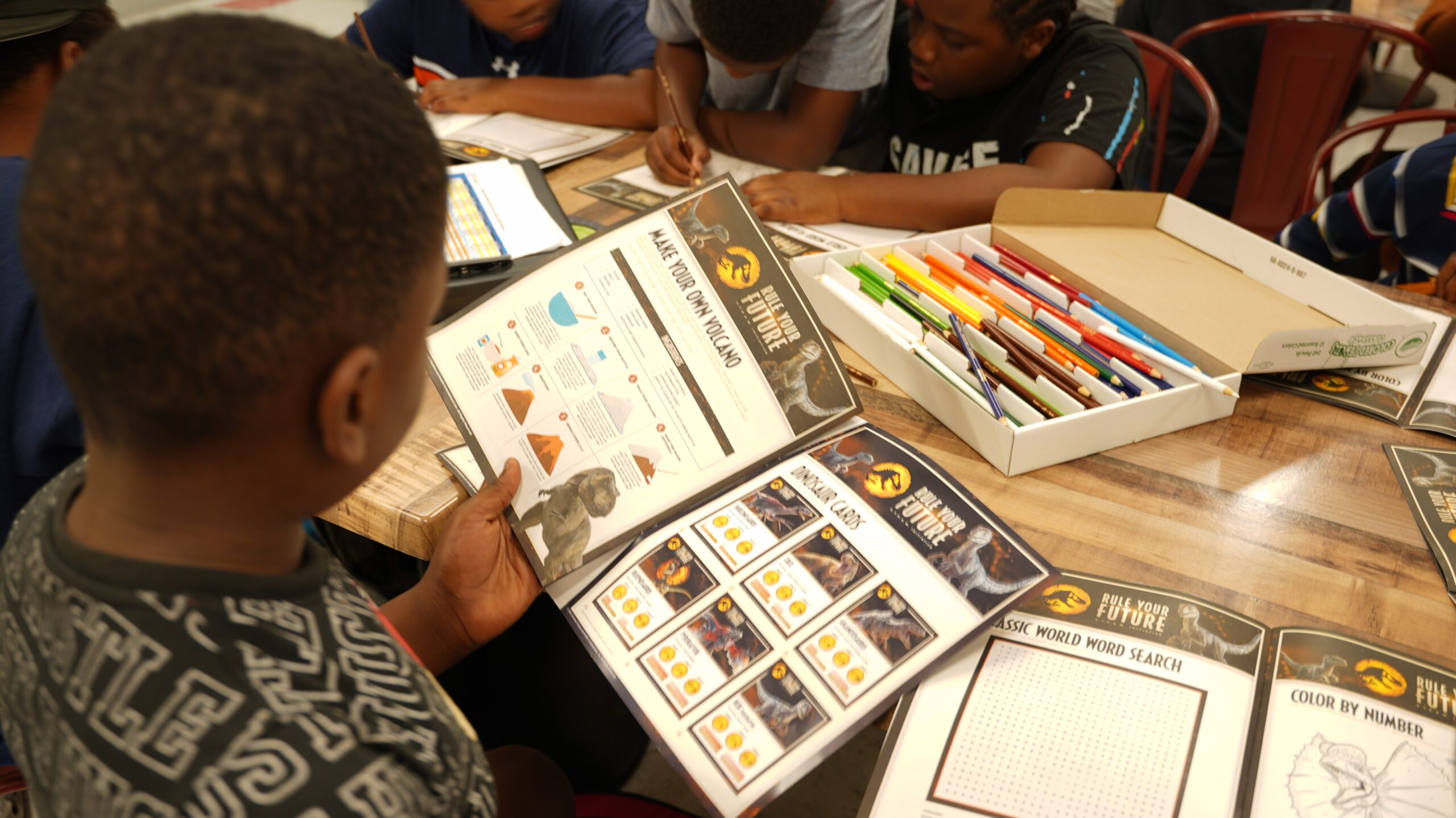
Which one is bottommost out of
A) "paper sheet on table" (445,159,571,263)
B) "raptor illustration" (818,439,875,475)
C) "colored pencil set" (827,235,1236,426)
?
"raptor illustration" (818,439,875,475)

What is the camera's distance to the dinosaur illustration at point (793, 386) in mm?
830

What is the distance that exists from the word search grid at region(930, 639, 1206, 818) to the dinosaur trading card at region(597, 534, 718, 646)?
22 cm

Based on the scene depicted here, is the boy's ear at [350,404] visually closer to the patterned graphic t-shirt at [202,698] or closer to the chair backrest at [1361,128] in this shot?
the patterned graphic t-shirt at [202,698]

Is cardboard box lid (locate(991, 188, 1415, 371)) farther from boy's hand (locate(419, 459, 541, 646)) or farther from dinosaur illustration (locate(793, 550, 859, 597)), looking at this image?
boy's hand (locate(419, 459, 541, 646))

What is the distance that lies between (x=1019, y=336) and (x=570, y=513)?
49 centimetres

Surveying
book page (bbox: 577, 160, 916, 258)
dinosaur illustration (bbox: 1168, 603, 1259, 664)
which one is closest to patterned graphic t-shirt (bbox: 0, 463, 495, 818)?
dinosaur illustration (bbox: 1168, 603, 1259, 664)

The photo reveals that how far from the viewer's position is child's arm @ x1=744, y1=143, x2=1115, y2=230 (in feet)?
4.31

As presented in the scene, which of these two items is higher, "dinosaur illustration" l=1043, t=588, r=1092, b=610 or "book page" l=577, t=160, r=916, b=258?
"book page" l=577, t=160, r=916, b=258

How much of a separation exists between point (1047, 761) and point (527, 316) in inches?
21.6

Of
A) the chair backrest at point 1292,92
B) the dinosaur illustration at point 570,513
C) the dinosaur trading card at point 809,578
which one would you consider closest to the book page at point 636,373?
the dinosaur illustration at point 570,513

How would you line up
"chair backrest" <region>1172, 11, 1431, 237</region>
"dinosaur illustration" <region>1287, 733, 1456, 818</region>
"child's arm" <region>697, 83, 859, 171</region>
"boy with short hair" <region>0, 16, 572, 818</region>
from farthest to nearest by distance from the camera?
"chair backrest" <region>1172, 11, 1431, 237</region> → "child's arm" <region>697, 83, 859, 171</region> → "dinosaur illustration" <region>1287, 733, 1456, 818</region> → "boy with short hair" <region>0, 16, 572, 818</region>

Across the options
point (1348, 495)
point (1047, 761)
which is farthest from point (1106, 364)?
point (1047, 761)

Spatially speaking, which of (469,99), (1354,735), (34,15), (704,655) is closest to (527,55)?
(469,99)

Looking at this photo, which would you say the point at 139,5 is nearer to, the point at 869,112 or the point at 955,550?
the point at 869,112
